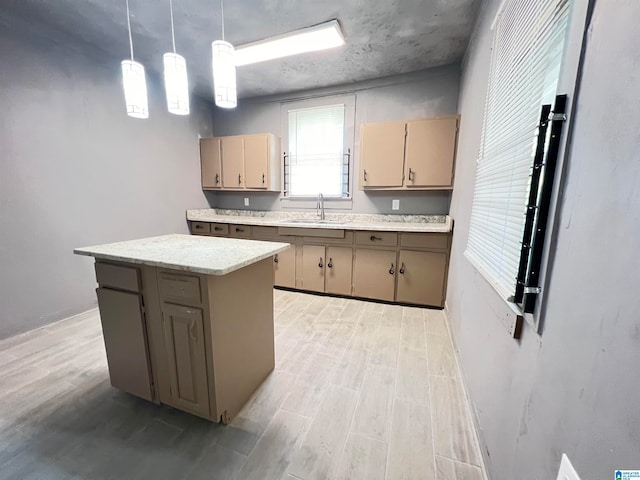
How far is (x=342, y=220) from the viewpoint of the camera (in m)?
3.46

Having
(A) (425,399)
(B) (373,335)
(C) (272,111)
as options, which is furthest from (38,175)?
(A) (425,399)

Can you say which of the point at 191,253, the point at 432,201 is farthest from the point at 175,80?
the point at 432,201

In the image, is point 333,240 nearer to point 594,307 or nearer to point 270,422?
point 270,422

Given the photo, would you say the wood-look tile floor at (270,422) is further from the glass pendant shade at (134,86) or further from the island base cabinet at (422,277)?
the glass pendant shade at (134,86)

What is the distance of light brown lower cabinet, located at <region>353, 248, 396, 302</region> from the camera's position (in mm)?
2791

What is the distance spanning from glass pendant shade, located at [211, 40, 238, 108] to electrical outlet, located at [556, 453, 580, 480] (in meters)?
1.80

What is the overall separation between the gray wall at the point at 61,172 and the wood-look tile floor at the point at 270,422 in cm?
50

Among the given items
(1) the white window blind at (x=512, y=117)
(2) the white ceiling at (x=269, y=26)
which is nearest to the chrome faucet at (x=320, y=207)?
(2) the white ceiling at (x=269, y=26)

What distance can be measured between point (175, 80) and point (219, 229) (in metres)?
2.34

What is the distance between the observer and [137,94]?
139cm

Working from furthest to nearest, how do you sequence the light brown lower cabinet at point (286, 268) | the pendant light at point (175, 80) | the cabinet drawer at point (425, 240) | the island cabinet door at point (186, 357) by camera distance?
the light brown lower cabinet at point (286, 268) → the cabinet drawer at point (425, 240) → the pendant light at point (175, 80) → the island cabinet door at point (186, 357)

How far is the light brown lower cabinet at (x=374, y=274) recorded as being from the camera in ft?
9.16

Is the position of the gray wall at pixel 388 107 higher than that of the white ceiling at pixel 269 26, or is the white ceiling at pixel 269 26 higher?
the white ceiling at pixel 269 26

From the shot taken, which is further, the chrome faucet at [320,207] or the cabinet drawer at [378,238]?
the chrome faucet at [320,207]
